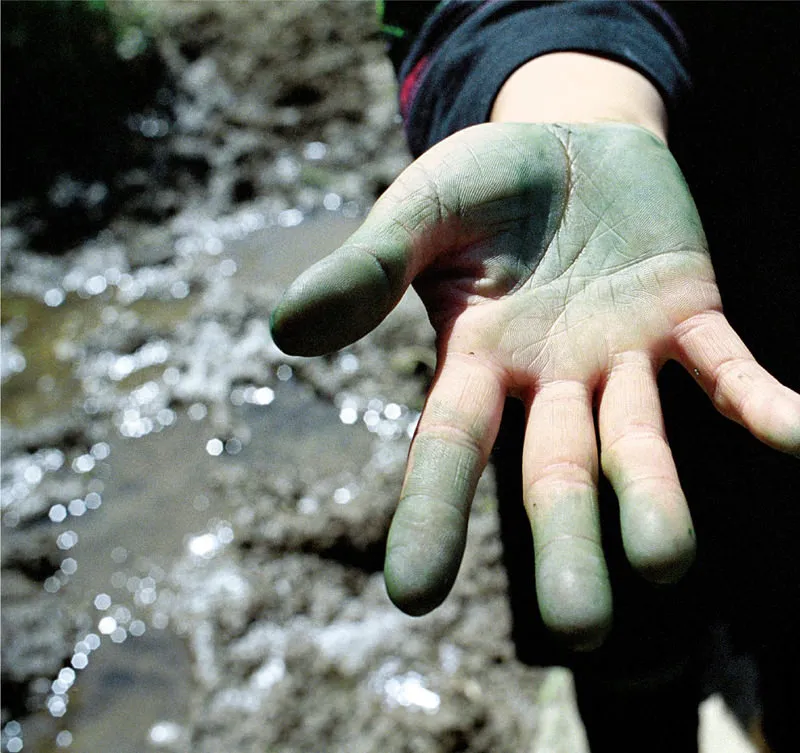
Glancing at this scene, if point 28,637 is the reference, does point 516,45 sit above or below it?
above

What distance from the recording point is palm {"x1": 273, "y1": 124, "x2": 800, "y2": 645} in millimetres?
835

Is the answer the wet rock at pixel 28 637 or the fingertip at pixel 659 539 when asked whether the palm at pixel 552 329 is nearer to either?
the fingertip at pixel 659 539

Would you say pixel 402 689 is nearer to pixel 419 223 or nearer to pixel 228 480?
pixel 228 480

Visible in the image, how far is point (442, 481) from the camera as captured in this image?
2.90 feet

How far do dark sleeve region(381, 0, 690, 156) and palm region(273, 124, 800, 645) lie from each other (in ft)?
0.70

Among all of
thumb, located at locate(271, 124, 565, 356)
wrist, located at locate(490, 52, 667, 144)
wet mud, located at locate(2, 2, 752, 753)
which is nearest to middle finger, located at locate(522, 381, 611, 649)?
thumb, located at locate(271, 124, 565, 356)

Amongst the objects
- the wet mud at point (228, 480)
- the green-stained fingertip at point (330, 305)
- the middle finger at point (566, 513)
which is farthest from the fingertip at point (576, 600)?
the wet mud at point (228, 480)

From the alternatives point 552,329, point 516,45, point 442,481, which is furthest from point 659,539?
point 516,45

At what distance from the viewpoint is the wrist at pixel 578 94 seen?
49.6 inches

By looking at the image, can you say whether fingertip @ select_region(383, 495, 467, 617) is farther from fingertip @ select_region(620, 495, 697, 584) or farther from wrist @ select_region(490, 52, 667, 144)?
wrist @ select_region(490, 52, 667, 144)

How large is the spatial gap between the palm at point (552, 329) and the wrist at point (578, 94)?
0.10 metres

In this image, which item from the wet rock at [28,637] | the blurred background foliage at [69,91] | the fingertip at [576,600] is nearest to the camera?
the fingertip at [576,600]

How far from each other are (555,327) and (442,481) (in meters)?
0.31

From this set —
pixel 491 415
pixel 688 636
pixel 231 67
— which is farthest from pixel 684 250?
pixel 231 67
